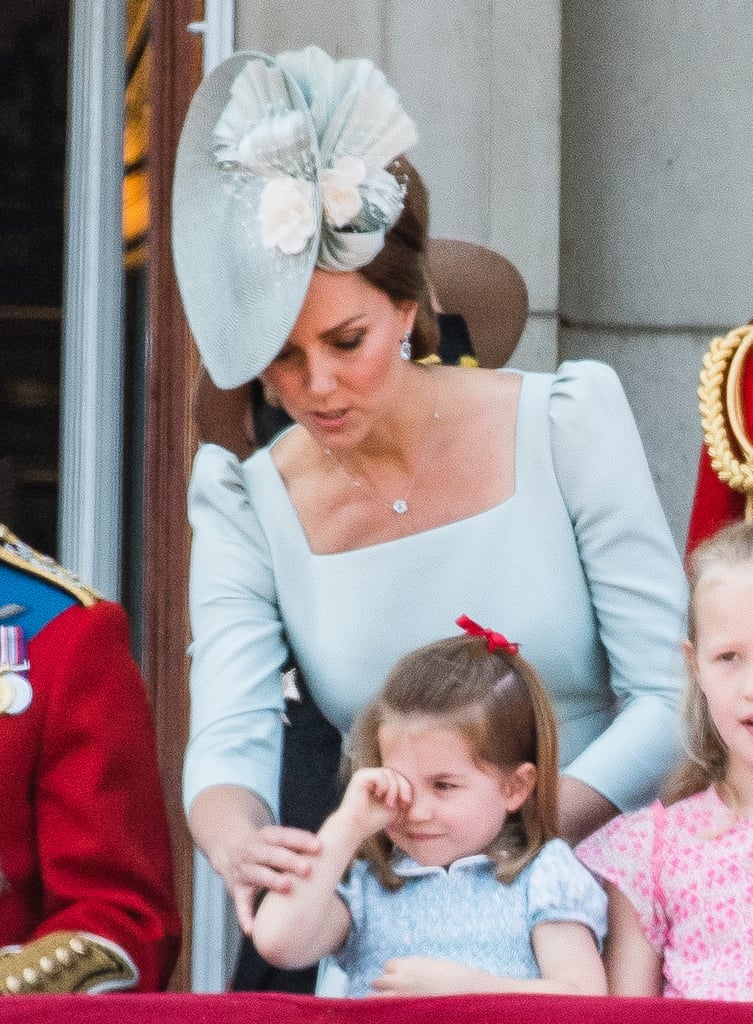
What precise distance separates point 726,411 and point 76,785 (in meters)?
0.78

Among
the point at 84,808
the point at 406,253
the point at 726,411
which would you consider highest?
the point at 406,253

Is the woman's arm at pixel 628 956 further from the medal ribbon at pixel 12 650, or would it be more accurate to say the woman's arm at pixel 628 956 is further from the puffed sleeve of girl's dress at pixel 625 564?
the medal ribbon at pixel 12 650

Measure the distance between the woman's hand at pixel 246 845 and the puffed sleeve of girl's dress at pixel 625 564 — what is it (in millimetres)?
348

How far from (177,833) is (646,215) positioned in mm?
1493

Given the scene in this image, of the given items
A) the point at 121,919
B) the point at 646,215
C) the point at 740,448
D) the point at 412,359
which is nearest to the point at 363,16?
the point at 646,215

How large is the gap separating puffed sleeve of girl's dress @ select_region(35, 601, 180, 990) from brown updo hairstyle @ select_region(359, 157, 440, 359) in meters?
0.45

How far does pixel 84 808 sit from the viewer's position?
6.34ft

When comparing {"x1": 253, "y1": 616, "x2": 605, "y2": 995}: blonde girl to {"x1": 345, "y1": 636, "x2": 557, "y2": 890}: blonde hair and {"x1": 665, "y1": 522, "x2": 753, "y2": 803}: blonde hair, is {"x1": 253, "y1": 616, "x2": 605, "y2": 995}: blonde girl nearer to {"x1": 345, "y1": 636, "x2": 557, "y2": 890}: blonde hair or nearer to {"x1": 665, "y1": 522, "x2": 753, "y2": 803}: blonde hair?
{"x1": 345, "y1": 636, "x2": 557, "y2": 890}: blonde hair

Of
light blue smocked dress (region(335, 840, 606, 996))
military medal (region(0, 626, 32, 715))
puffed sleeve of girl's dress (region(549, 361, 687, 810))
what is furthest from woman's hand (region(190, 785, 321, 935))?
puffed sleeve of girl's dress (region(549, 361, 687, 810))

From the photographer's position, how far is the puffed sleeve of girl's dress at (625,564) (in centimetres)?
205

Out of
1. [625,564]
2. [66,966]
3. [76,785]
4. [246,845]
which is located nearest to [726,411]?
[625,564]

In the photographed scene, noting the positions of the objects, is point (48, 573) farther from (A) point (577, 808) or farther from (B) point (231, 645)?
(A) point (577, 808)

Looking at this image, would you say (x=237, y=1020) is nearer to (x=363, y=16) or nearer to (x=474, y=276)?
(x=474, y=276)

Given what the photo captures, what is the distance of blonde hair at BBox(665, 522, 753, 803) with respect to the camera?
1.93m
